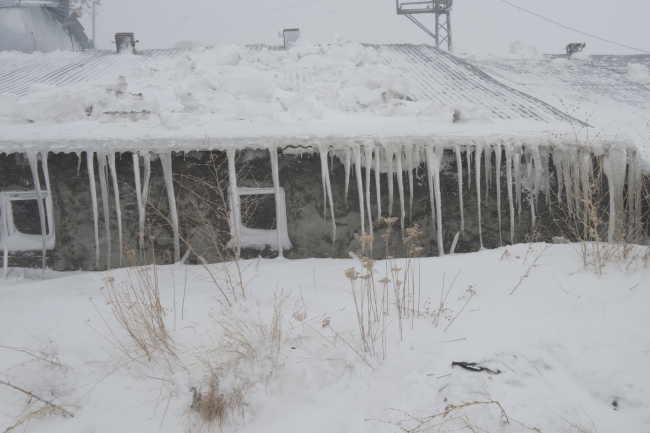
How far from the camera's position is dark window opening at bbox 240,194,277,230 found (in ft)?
14.0

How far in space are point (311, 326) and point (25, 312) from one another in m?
2.40

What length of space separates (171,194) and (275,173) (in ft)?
3.47

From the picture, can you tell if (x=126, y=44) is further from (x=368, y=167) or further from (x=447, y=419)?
(x=447, y=419)

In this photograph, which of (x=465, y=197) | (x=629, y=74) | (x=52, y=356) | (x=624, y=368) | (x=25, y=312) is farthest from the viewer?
(x=629, y=74)

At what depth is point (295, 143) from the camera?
152 inches

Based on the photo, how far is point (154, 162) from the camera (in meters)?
4.00

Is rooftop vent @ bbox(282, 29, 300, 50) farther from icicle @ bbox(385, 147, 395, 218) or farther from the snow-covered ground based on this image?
the snow-covered ground

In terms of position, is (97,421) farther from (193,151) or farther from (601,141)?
(601,141)

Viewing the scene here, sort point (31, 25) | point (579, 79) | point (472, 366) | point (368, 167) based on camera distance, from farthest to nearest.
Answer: point (31, 25) → point (579, 79) → point (368, 167) → point (472, 366)

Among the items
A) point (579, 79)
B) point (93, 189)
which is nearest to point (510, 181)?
point (93, 189)

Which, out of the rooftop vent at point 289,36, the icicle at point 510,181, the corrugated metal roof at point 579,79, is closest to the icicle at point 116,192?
the icicle at point 510,181

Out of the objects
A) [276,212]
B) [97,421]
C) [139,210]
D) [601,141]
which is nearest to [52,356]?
[97,421]

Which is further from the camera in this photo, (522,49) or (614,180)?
(522,49)

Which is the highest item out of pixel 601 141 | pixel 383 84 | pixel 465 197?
pixel 383 84
